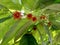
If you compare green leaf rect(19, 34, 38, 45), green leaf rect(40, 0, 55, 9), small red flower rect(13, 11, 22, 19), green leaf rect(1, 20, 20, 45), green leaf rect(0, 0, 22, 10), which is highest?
green leaf rect(0, 0, 22, 10)

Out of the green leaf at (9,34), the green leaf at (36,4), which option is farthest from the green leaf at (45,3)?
the green leaf at (9,34)

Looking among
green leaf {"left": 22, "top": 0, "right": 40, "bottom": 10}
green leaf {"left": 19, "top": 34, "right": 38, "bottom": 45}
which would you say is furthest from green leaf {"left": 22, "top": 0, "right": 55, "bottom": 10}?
green leaf {"left": 19, "top": 34, "right": 38, "bottom": 45}

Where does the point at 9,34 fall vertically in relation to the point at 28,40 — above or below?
above

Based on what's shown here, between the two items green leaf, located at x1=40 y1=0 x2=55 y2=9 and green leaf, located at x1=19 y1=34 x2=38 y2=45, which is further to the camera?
green leaf, located at x1=19 y1=34 x2=38 y2=45

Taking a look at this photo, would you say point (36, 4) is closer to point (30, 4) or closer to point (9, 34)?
point (30, 4)

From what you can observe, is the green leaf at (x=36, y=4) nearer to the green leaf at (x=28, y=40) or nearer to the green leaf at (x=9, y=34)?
the green leaf at (x=9, y=34)

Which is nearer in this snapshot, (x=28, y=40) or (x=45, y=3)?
(x=45, y=3)

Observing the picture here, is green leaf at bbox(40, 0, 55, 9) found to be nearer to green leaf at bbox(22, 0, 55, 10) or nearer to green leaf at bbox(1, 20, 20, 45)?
green leaf at bbox(22, 0, 55, 10)

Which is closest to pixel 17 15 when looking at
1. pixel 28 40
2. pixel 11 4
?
pixel 11 4

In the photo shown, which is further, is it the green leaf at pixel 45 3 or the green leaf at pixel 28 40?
the green leaf at pixel 28 40

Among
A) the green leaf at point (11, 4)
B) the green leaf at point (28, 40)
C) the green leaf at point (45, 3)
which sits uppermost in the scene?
the green leaf at point (11, 4)

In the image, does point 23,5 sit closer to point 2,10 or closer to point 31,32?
point 2,10
